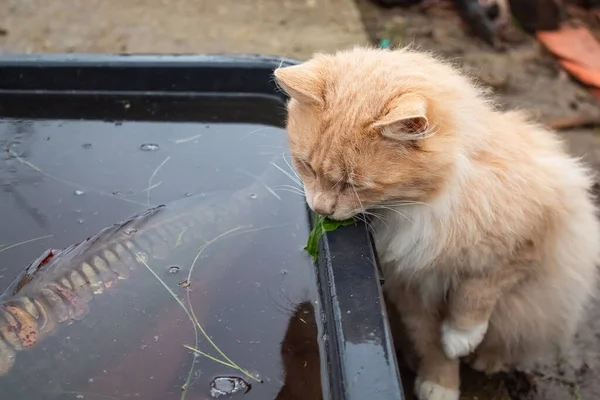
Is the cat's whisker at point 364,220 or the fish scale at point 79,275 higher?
the cat's whisker at point 364,220

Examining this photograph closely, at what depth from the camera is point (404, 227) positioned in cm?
180

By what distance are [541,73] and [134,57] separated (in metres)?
2.43

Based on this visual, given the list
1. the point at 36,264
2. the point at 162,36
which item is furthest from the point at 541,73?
the point at 36,264

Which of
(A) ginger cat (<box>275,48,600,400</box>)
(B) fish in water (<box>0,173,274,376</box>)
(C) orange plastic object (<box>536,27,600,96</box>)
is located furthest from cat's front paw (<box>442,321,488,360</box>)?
(C) orange plastic object (<box>536,27,600,96</box>)

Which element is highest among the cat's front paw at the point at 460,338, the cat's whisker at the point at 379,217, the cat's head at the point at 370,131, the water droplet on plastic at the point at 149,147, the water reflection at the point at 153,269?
the cat's head at the point at 370,131

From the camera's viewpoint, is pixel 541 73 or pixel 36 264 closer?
pixel 36 264

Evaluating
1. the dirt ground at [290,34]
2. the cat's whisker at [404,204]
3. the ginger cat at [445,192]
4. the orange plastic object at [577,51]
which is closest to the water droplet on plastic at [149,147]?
the ginger cat at [445,192]

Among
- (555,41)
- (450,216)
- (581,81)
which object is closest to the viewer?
(450,216)

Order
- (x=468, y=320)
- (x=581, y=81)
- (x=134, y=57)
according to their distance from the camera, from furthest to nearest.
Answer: (x=581, y=81) < (x=134, y=57) < (x=468, y=320)

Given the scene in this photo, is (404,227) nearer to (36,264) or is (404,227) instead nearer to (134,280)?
(134,280)

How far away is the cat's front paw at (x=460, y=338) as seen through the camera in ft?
6.57

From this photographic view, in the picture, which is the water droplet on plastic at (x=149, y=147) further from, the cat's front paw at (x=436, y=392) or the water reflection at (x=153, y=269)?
the cat's front paw at (x=436, y=392)

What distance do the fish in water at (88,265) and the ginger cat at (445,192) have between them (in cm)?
41

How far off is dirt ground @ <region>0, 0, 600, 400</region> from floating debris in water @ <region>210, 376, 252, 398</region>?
2.17 m
